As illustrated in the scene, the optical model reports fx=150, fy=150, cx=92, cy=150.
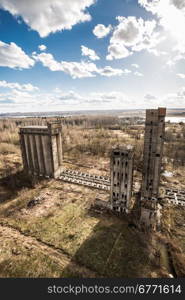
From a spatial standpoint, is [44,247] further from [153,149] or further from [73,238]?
[153,149]

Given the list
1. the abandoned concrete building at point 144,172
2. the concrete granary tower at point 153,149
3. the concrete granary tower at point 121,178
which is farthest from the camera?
the concrete granary tower at point 153,149

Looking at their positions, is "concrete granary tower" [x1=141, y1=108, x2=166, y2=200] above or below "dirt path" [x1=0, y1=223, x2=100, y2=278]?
above

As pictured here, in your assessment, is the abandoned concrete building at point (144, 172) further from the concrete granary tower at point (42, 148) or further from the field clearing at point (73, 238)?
the field clearing at point (73, 238)

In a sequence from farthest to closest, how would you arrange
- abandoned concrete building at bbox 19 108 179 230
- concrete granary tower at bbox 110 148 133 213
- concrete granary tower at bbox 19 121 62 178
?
1. concrete granary tower at bbox 19 121 62 178
2. concrete granary tower at bbox 110 148 133 213
3. abandoned concrete building at bbox 19 108 179 230

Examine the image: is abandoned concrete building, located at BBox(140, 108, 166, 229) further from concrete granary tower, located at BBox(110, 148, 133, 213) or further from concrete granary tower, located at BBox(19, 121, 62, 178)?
concrete granary tower, located at BBox(19, 121, 62, 178)

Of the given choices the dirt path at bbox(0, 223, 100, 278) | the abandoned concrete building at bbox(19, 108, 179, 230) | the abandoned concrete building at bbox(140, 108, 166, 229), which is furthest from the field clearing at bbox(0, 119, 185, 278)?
the abandoned concrete building at bbox(140, 108, 166, 229)

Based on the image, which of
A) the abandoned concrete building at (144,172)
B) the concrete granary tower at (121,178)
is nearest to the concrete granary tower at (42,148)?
the abandoned concrete building at (144,172)

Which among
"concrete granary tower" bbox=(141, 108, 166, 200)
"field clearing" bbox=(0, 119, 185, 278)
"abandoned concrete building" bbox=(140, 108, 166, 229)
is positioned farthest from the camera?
"concrete granary tower" bbox=(141, 108, 166, 200)
